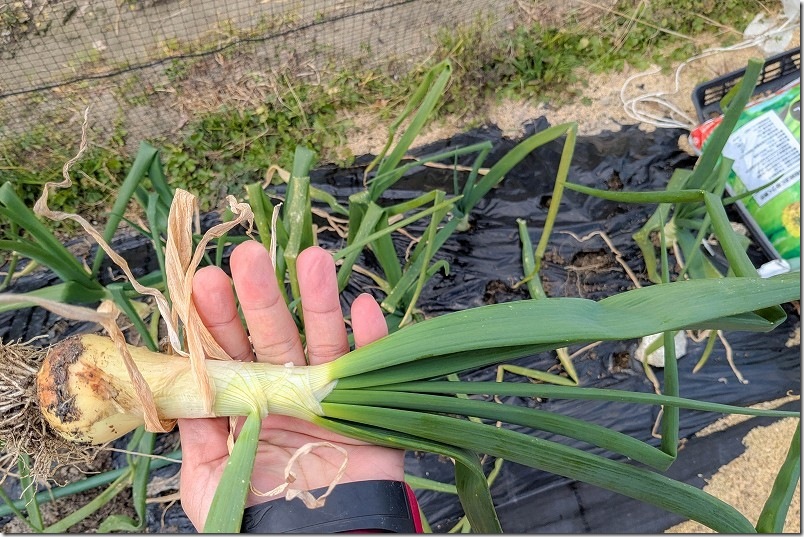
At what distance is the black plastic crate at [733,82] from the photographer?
195 cm

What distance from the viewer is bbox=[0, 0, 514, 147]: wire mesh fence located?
181 cm

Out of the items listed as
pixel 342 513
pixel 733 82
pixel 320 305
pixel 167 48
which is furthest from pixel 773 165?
pixel 167 48

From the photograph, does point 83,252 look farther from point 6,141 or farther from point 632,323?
point 632,323

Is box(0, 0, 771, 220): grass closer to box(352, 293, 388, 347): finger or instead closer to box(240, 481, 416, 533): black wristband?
box(352, 293, 388, 347): finger

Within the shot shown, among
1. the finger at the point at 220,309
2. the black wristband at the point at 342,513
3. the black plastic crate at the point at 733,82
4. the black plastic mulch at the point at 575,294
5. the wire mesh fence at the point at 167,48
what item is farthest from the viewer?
the black plastic crate at the point at 733,82

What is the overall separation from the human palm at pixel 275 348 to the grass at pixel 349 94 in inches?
35.8

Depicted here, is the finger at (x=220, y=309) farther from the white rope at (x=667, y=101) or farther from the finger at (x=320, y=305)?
the white rope at (x=667, y=101)

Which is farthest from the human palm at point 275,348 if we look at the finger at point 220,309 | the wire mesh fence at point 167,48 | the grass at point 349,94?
the wire mesh fence at point 167,48

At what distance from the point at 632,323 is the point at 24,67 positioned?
6.95 feet

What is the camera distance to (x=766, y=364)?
1.69 metres

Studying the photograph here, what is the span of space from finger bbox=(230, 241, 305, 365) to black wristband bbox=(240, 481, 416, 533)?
0.29 m

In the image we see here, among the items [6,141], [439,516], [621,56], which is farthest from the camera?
[621,56]

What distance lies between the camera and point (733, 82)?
2.02 metres

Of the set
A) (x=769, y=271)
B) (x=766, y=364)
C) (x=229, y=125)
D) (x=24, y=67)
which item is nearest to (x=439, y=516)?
(x=766, y=364)
